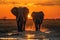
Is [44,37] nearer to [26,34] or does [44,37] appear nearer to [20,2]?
[26,34]

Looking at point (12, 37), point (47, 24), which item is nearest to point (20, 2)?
point (47, 24)

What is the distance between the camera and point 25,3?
751cm

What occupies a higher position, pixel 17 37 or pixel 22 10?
pixel 22 10

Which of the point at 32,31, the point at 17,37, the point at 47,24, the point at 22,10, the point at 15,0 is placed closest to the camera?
the point at 17,37

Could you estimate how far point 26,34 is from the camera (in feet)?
19.4

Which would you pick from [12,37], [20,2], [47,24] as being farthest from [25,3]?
[12,37]

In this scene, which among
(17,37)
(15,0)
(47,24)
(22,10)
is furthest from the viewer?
(15,0)

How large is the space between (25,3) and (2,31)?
4.80 feet

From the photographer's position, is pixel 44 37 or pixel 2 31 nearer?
pixel 44 37

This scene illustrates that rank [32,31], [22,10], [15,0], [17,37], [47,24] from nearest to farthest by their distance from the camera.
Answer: [17,37] → [22,10] → [32,31] → [47,24] → [15,0]

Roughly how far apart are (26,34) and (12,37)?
432mm

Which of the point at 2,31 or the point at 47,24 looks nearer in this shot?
the point at 2,31

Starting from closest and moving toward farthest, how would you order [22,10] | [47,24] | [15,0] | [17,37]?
[17,37], [22,10], [47,24], [15,0]

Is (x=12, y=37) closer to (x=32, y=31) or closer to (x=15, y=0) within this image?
(x=32, y=31)
